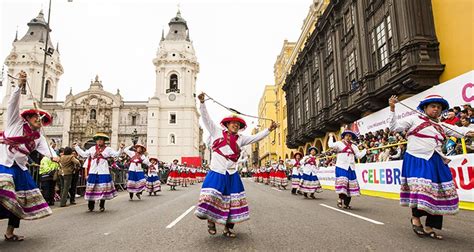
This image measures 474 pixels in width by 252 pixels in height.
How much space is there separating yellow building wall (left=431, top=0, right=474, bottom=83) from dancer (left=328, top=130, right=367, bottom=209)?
707 cm

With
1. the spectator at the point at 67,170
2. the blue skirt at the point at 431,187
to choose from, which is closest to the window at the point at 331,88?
the spectator at the point at 67,170

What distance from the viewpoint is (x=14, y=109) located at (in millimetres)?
5258

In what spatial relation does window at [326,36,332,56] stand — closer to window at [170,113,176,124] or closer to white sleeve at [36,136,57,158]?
white sleeve at [36,136,57,158]

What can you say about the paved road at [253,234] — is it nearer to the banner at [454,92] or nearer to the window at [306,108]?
the banner at [454,92]

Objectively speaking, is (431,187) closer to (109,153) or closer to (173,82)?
(109,153)

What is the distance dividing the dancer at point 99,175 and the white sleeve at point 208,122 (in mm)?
4603

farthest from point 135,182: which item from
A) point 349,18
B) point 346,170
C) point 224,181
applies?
point 349,18

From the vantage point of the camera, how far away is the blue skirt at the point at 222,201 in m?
5.14

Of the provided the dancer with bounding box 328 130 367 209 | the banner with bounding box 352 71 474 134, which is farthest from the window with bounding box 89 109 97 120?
the dancer with bounding box 328 130 367 209

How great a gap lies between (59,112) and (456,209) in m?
75.2

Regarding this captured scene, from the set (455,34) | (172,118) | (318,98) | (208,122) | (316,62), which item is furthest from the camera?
(172,118)

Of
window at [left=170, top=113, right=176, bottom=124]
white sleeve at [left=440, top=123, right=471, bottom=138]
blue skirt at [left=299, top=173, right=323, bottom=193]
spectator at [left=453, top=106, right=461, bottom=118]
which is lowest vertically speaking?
blue skirt at [left=299, top=173, right=323, bottom=193]

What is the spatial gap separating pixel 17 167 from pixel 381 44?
715 inches

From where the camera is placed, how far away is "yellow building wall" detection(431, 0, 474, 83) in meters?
12.8
